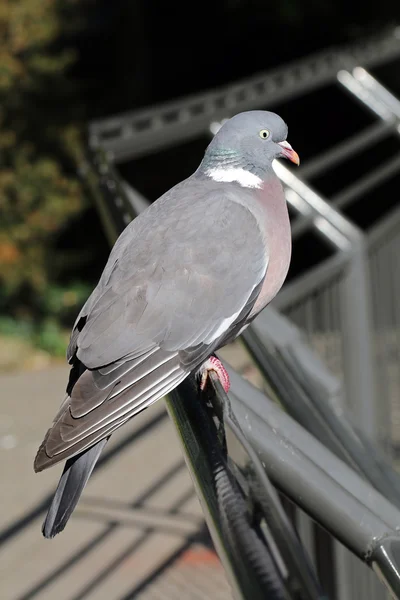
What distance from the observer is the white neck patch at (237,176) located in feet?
8.18

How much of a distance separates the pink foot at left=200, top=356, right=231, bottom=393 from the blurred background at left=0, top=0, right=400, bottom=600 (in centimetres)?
278

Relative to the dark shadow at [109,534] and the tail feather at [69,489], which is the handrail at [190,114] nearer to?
the tail feather at [69,489]

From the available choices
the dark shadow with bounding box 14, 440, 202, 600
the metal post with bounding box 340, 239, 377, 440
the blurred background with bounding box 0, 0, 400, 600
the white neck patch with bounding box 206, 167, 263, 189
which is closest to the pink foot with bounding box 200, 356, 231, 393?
the white neck patch with bounding box 206, 167, 263, 189

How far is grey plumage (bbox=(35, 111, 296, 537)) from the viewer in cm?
188

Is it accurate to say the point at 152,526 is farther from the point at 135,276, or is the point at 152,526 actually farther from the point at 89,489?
the point at 135,276

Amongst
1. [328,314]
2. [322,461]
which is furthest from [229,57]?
[322,461]

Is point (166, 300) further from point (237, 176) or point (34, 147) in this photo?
point (34, 147)

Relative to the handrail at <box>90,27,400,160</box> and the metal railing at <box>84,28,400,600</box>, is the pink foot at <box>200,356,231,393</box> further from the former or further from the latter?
the handrail at <box>90,27,400,160</box>

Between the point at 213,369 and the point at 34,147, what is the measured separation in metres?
7.43

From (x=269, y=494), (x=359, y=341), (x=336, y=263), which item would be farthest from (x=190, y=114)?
(x=269, y=494)

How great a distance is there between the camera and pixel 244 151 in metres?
2.51

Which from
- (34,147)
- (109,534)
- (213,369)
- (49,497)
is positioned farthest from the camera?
(34,147)

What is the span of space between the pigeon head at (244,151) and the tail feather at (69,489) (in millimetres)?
979

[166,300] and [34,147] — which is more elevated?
[34,147]
